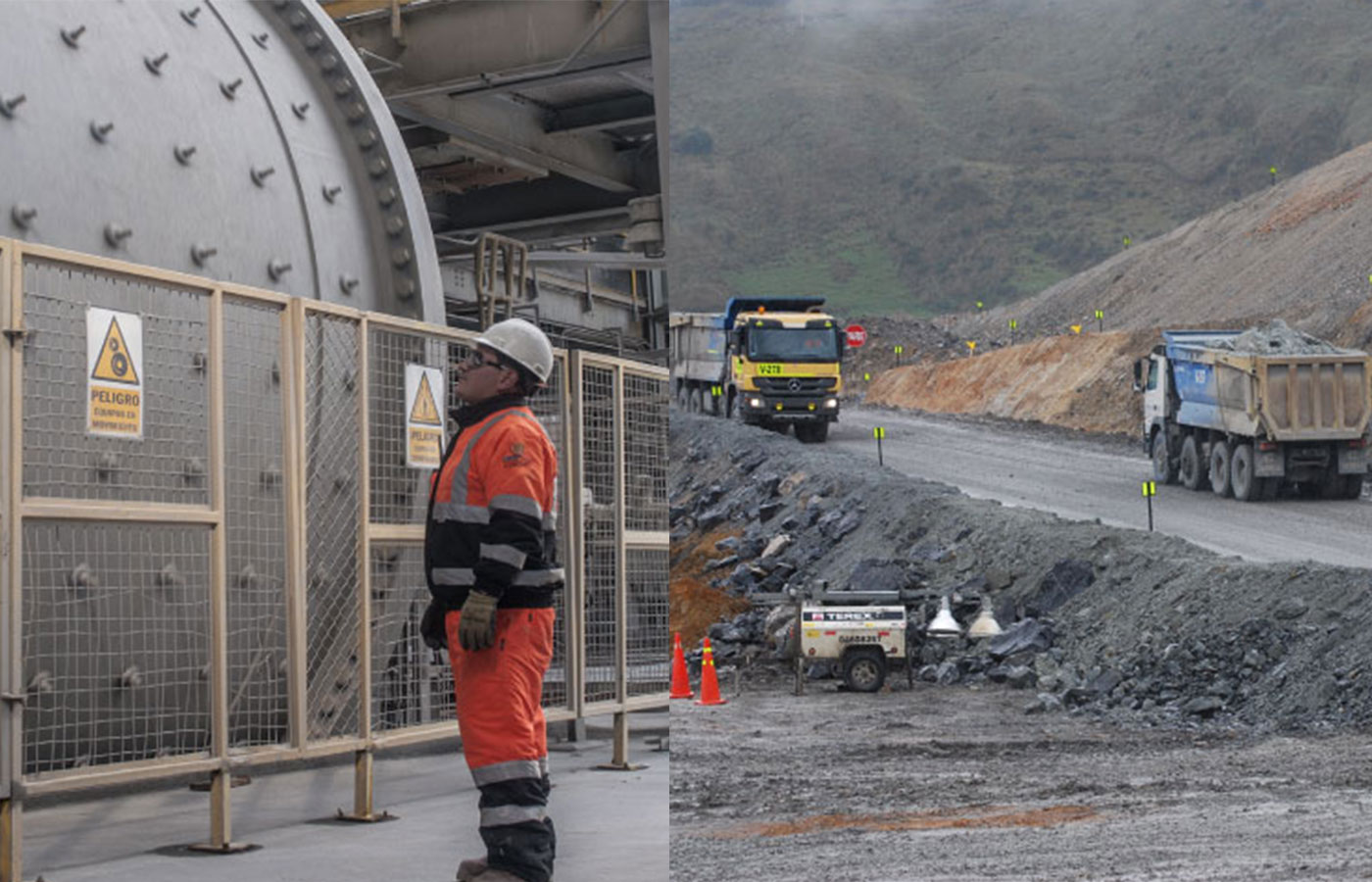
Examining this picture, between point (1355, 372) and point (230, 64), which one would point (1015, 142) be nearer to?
point (1355, 372)

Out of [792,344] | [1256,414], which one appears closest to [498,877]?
[792,344]

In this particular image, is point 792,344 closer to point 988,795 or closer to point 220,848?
point 988,795

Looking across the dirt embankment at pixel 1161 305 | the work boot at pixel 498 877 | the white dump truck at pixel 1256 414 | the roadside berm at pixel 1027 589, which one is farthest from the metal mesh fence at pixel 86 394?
the white dump truck at pixel 1256 414

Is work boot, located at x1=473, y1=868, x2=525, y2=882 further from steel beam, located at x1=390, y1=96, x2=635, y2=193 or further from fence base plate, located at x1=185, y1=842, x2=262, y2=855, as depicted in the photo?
steel beam, located at x1=390, y1=96, x2=635, y2=193

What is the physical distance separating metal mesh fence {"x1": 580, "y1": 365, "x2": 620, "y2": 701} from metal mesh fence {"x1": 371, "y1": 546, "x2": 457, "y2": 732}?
130cm

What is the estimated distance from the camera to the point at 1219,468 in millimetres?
7742

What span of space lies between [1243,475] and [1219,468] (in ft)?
0.50

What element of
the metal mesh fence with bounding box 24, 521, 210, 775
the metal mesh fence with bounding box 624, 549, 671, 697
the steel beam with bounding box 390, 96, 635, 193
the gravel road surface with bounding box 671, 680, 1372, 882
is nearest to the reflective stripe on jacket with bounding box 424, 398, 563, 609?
the metal mesh fence with bounding box 24, 521, 210, 775

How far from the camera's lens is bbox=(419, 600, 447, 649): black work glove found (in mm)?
5387

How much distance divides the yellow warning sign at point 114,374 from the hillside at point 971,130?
1.86 meters

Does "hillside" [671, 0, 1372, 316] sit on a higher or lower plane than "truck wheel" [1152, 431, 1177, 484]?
higher

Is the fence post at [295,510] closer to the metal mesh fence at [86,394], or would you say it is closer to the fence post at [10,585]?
the metal mesh fence at [86,394]

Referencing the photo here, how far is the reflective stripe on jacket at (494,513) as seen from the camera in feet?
16.9

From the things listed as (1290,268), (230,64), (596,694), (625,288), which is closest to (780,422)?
(596,694)
